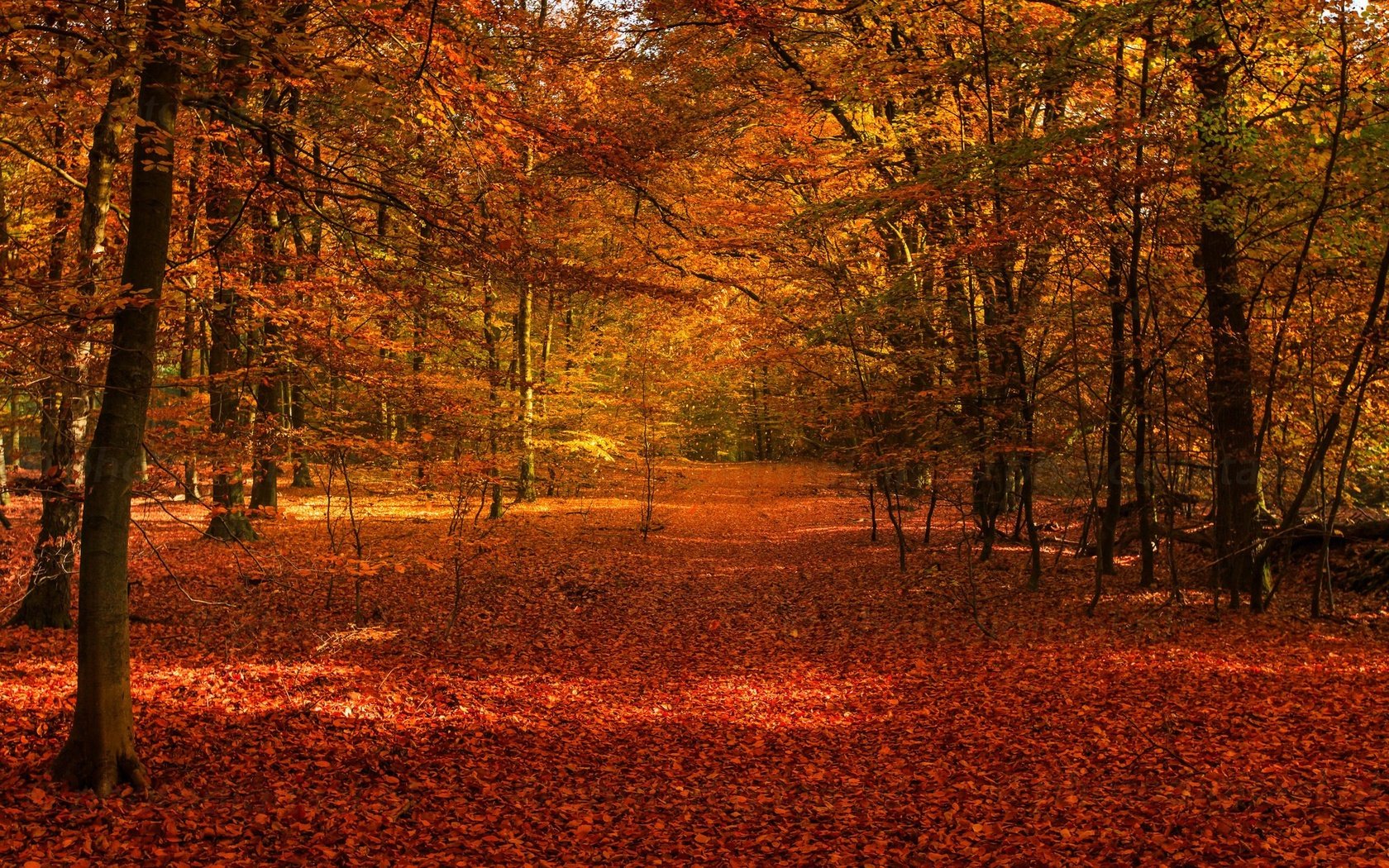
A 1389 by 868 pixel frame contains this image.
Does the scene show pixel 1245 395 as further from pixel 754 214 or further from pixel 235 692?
pixel 235 692

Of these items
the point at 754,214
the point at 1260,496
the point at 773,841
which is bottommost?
the point at 773,841

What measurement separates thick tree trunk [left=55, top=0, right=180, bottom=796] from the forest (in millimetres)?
29

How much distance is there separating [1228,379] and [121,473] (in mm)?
10222

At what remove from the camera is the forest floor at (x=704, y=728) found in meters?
4.78

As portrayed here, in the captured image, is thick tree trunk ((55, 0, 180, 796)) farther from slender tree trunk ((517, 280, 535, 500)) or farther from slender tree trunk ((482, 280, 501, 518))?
slender tree trunk ((517, 280, 535, 500))

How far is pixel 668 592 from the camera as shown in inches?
520

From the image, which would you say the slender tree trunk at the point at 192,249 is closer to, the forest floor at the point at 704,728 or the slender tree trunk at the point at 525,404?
the forest floor at the point at 704,728

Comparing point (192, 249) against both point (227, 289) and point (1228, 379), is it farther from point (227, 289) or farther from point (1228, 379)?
point (1228, 379)

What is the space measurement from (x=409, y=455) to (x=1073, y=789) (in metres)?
7.97

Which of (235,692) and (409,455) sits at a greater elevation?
(409,455)

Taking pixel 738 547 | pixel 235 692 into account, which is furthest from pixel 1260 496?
pixel 235 692

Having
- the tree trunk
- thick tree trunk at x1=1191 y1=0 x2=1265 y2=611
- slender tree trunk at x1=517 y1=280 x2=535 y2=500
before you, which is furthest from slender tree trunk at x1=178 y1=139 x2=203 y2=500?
thick tree trunk at x1=1191 y1=0 x2=1265 y2=611

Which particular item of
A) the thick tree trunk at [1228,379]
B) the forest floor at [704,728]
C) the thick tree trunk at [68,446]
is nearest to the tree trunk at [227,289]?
the thick tree trunk at [68,446]

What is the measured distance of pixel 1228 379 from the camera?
913 centimetres
